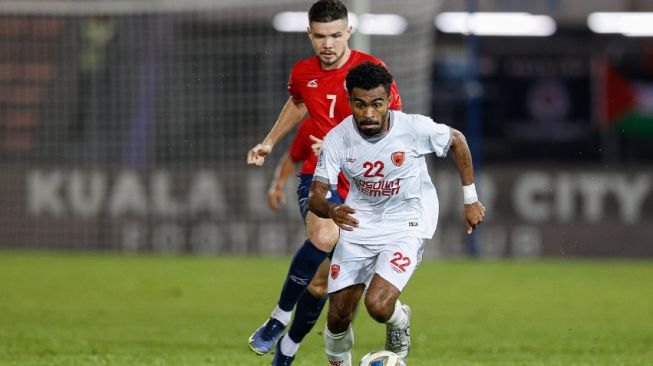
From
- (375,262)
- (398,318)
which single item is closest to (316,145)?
(375,262)

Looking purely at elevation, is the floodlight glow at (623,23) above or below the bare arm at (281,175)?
above

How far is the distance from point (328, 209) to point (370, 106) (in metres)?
0.56

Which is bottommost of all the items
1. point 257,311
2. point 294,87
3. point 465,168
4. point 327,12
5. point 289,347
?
point 257,311

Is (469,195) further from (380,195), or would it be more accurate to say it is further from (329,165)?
(329,165)

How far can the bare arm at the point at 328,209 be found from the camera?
664cm

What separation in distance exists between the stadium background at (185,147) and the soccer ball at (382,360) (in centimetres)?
1002

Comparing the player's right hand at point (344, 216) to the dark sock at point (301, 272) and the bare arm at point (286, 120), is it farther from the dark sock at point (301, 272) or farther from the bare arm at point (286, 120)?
the bare arm at point (286, 120)

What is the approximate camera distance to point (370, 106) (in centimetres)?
680

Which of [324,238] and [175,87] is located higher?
[324,238]

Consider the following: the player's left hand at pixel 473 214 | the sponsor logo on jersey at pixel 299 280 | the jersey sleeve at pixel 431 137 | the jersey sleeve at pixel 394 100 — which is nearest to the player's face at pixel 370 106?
the jersey sleeve at pixel 431 137

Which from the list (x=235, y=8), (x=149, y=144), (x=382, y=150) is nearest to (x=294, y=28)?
(x=235, y=8)

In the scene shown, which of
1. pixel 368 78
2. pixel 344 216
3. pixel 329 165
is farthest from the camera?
pixel 329 165

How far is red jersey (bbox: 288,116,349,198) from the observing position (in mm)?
7777

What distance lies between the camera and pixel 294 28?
17.1 meters
